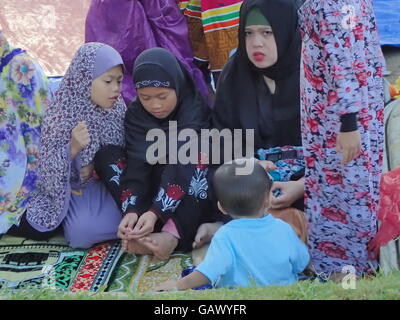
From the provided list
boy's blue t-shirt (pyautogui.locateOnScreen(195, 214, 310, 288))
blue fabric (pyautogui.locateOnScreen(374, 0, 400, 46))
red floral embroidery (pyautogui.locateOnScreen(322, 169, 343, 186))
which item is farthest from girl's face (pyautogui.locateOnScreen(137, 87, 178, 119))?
blue fabric (pyautogui.locateOnScreen(374, 0, 400, 46))

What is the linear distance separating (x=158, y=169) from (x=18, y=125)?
29.6 inches

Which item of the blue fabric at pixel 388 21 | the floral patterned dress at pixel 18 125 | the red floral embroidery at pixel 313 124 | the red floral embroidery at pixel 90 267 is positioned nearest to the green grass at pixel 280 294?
the red floral embroidery at pixel 313 124

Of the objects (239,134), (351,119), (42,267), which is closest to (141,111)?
(239,134)

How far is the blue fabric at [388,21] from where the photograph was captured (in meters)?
4.68

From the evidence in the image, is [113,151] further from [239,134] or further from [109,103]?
[239,134]

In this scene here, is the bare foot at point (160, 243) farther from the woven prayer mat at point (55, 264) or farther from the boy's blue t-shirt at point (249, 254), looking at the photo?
the boy's blue t-shirt at point (249, 254)

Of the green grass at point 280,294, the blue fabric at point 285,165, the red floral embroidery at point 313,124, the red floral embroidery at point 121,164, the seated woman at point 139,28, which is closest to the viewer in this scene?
the green grass at point 280,294

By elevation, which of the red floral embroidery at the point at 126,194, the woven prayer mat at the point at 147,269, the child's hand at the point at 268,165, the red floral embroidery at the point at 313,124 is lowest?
the woven prayer mat at the point at 147,269

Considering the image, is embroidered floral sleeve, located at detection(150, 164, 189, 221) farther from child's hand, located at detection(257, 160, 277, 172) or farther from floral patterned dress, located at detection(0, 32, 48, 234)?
floral patterned dress, located at detection(0, 32, 48, 234)

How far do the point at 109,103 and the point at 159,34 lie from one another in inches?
49.8

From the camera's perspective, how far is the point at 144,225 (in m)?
2.81

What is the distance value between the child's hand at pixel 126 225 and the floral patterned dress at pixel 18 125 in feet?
1.89

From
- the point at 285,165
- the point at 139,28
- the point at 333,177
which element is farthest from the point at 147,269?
the point at 139,28

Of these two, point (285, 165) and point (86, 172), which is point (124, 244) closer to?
point (86, 172)
